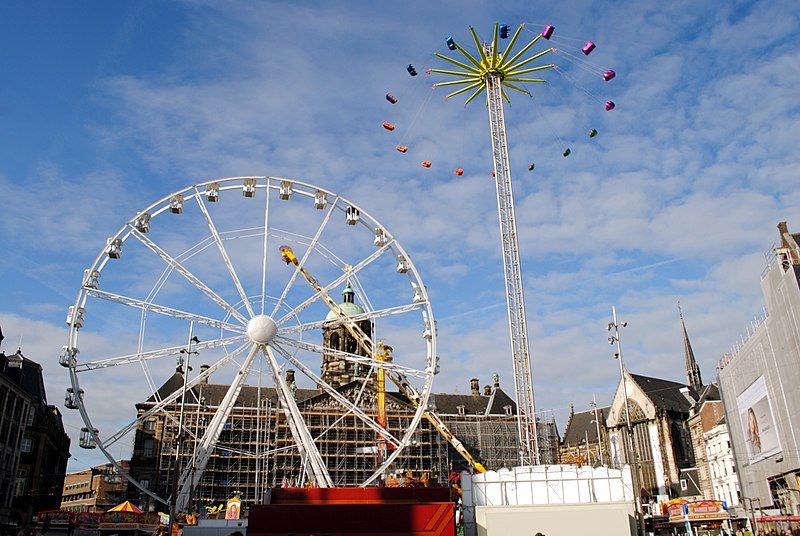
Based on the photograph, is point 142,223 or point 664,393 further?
point 664,393

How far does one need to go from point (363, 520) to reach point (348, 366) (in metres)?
70.7

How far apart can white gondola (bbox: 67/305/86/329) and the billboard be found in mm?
41954

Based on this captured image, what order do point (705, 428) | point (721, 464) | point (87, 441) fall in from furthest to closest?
point (705, 428) → point (721, 464) → point (87, 441)

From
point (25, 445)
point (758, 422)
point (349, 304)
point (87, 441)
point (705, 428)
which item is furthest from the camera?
point (349, 304)

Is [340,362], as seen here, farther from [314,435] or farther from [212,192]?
[212,192]

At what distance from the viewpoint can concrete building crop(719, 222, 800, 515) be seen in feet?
125

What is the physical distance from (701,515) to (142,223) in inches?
1371

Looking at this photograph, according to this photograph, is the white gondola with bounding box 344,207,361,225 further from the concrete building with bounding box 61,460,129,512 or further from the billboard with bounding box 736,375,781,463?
the concrete building with bounding box 61,460,129,512

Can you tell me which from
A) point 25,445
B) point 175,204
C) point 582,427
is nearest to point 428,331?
point 175,204

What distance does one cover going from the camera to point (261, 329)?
36062mm

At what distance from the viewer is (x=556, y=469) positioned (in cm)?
3094

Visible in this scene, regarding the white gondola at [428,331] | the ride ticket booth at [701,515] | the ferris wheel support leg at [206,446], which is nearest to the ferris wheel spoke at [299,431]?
the ferris wheel support leg at [206,446]

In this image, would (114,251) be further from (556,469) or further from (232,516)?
(556,469)

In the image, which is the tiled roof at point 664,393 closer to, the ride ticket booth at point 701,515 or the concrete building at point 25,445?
the ride ticket booth at point 701,515
